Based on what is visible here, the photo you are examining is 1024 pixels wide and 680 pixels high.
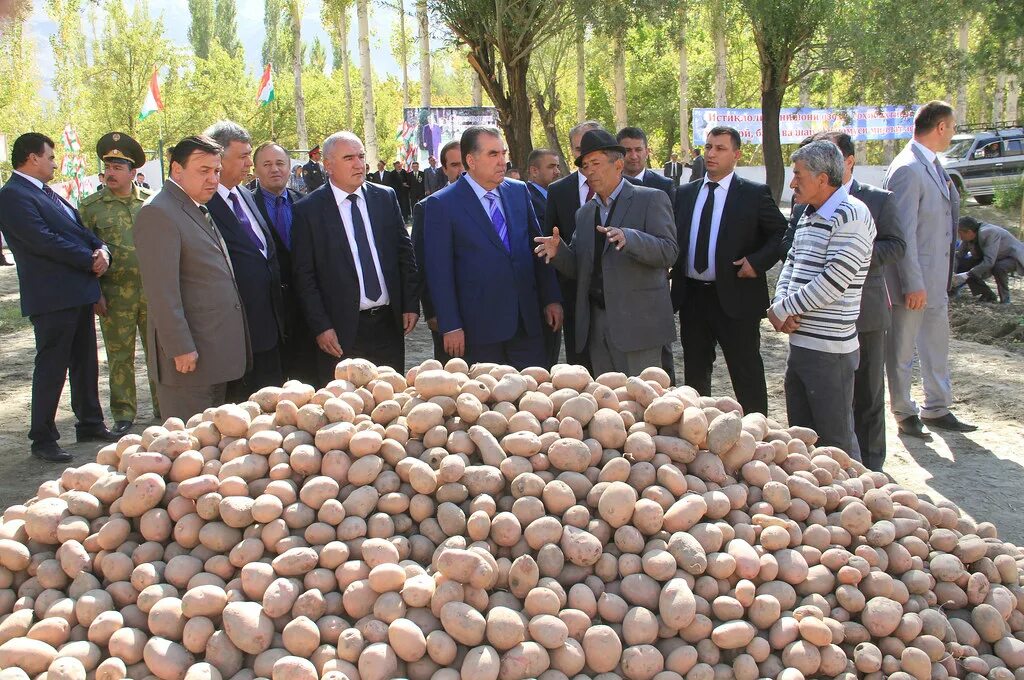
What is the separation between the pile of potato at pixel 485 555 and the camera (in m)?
2.12

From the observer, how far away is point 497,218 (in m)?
4.70

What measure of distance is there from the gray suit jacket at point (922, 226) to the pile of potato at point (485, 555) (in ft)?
8.71

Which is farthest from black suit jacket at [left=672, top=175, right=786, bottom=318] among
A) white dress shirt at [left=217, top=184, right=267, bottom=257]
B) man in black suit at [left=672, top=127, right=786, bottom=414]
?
white dress shirt at [left=217, top=184, right=267, bottom=257]

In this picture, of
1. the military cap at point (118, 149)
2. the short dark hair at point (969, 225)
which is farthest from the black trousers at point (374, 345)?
the short dark hair at point (969, 225)

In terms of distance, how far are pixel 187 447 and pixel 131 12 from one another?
113 ft

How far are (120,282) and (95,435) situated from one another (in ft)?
3.58

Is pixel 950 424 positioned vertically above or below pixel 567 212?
below

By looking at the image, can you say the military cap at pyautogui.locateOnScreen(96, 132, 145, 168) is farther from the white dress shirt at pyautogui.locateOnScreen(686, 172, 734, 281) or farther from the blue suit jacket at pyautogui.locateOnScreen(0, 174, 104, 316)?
the white dress shirt at pyautogui.locateOnScreen(686, 172, 734, 281)

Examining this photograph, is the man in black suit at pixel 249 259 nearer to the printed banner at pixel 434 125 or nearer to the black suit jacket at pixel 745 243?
the black suit jacket at pixel 745 243

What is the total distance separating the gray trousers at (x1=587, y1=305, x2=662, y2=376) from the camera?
447 cm

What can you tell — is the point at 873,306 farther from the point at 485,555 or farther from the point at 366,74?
the point at 366,74

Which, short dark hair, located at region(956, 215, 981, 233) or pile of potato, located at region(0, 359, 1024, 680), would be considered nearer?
pile of potato, located at region(0, 359, 1024, 680)

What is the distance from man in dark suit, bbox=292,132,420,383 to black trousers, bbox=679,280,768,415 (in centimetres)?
171

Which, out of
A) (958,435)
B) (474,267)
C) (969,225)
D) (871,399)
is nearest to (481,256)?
(474,267)
